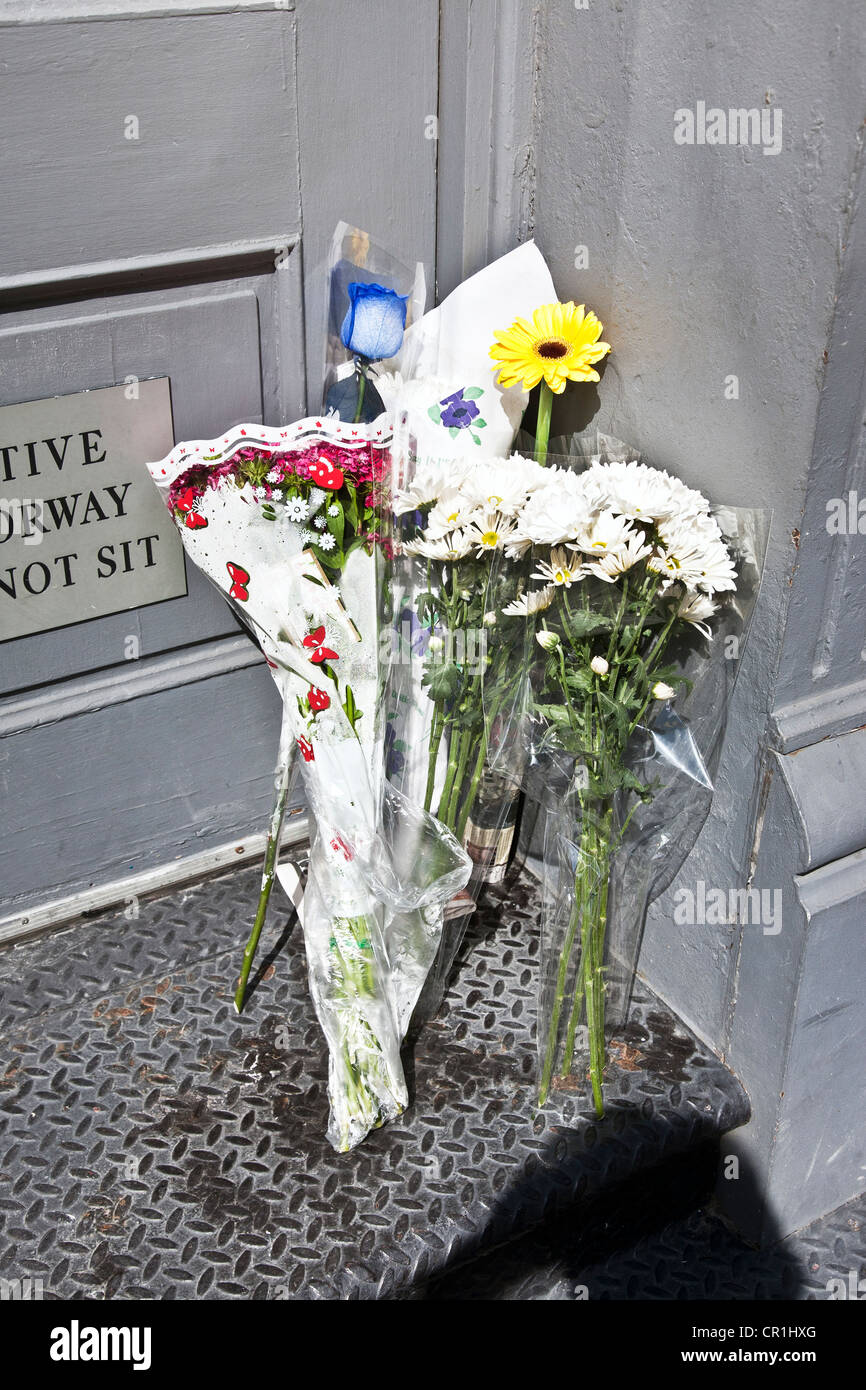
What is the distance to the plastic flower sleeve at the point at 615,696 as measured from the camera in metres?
1.71

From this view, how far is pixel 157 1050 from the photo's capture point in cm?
217

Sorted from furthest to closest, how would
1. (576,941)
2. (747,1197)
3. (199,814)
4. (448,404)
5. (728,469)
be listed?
(199,814)
(747,1197)
(576,941)
(448,404)
(728,469)

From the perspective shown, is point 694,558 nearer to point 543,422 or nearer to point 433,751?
point 543,422

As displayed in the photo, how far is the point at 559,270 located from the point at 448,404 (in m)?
0.33

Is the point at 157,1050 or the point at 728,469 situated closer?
the point at 728,469

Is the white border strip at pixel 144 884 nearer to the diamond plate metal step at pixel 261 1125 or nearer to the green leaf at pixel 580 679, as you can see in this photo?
the diamond plate metal step at pixel 261 1125

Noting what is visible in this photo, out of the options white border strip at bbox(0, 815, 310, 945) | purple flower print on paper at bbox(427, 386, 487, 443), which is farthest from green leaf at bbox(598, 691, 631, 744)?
white border strip at bbox(0, 815, 310, 945)

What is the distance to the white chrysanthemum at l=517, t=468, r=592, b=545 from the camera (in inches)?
65.9

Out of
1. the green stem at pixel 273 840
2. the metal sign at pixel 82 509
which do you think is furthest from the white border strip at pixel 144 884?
the metal sign at pixel 82 509

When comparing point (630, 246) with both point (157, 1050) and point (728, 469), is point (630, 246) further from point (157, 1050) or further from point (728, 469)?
point (157, 1050)

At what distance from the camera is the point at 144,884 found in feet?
7.87

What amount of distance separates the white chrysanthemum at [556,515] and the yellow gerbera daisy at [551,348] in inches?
8.5

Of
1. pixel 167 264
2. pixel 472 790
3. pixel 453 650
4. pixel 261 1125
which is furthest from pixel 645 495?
pixel 261 1125
